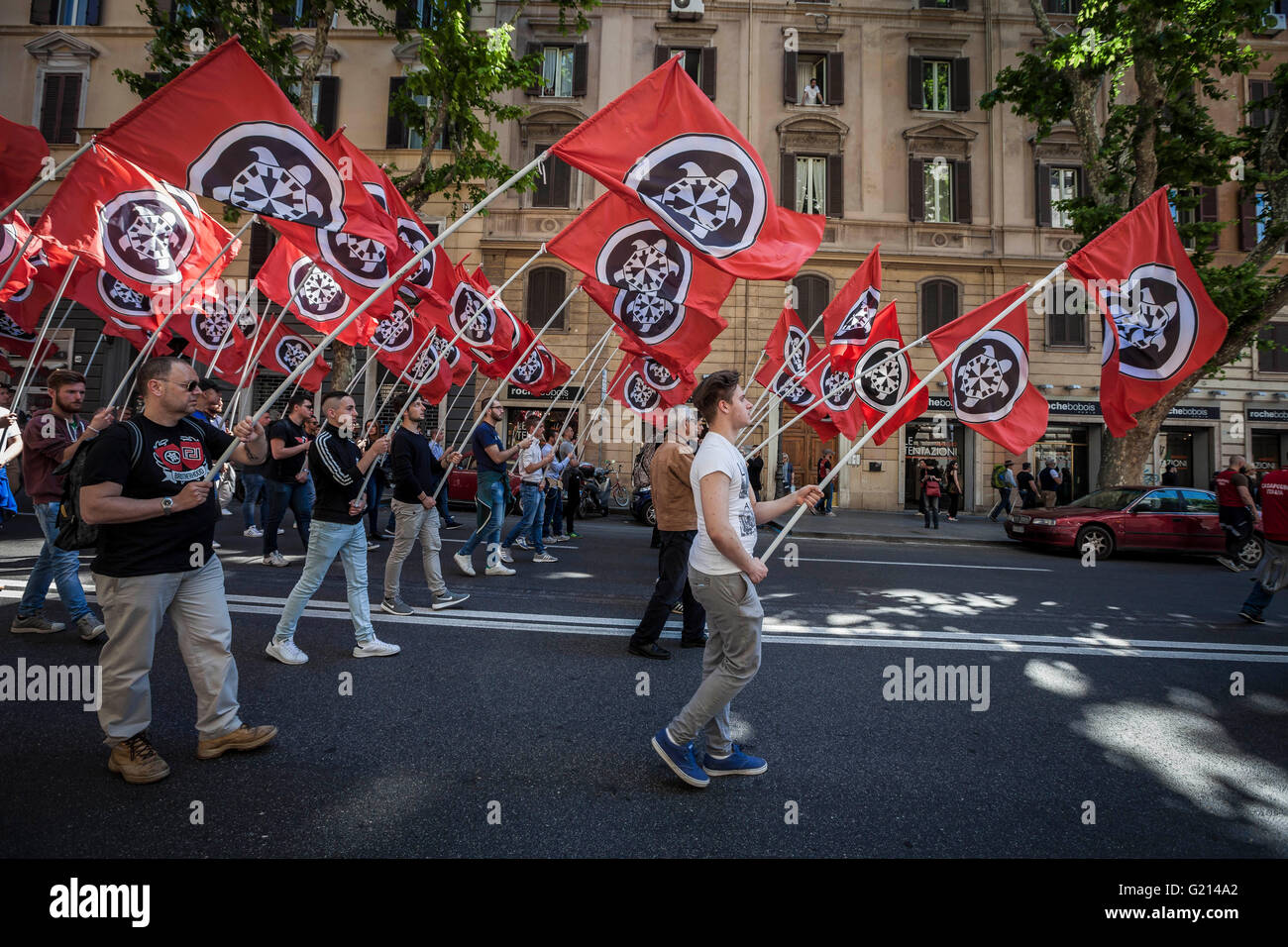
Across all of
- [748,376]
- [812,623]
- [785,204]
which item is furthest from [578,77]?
[812,623]

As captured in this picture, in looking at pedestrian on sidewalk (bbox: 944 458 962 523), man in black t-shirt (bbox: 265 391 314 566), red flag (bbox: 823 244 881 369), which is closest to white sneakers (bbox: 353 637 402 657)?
man in black t-shirt (bbox: 265 391 314 566)

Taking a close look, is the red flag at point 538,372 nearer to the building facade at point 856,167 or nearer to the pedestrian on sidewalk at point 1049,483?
the building facade at point 856,167

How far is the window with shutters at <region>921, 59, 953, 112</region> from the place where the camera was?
835 inches

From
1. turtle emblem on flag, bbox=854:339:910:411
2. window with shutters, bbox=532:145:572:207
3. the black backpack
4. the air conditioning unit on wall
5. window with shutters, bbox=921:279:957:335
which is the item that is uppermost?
the air conditioning unit on wall

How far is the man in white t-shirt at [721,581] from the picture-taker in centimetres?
269

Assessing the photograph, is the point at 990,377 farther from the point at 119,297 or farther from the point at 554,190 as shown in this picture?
the point at 554,190

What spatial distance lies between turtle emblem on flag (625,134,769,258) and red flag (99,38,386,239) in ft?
6.78

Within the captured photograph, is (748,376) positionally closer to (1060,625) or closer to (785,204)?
(785,204)

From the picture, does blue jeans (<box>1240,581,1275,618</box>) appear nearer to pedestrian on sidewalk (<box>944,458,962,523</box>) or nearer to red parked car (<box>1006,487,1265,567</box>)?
red parked car (<box>1006,487,1265,567</box>)

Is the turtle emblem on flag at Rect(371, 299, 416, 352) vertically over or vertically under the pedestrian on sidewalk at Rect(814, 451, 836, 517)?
over

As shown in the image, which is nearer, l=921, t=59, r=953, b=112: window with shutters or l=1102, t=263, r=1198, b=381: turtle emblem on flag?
l=1102, t=263, r=1198, b=381: turtle emblem on flag

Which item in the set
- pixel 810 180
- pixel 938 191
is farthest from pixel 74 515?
pixel 938 191

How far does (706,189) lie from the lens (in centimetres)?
449
